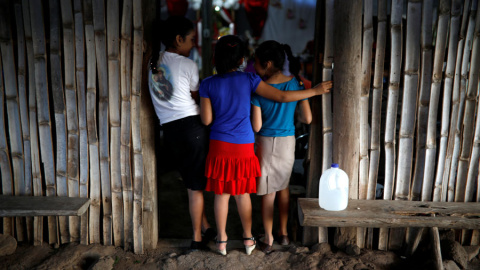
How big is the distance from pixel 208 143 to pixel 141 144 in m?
0.53

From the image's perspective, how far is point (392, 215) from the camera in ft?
8.64

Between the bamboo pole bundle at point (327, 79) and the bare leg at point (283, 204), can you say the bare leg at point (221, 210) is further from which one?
the bamboo pole bundle at point (327, 79)

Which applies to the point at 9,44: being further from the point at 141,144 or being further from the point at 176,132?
the point at 176,132

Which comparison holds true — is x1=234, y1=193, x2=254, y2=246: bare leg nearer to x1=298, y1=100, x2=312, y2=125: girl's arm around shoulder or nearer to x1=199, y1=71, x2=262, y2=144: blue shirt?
x1=199, y1=71, x2=262, y2=144: blue shirt

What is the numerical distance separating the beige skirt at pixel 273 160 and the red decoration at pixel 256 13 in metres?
5.82

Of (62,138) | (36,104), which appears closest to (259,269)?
(62,138)

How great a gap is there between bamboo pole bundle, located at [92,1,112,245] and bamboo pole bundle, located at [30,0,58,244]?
16.5 inches

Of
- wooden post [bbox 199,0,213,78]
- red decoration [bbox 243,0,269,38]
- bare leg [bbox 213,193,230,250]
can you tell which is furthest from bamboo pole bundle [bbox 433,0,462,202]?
red decoration [bbox 243,0,269,38]

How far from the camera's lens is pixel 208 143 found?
9.18 ft

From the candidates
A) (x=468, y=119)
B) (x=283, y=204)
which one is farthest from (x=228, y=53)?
(x=468, y=119)

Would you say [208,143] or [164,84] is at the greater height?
[164,84]

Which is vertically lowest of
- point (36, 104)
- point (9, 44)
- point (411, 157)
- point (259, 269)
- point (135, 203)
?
point (259, 269)

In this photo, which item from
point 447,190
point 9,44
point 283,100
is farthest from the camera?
point 447,190

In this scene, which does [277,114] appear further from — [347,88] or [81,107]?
[81,107]
